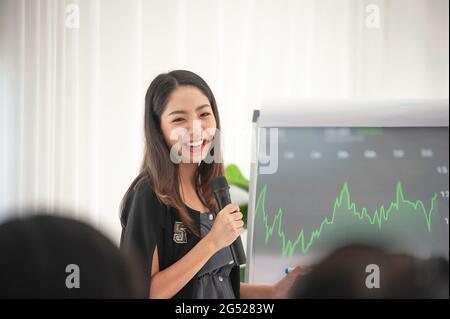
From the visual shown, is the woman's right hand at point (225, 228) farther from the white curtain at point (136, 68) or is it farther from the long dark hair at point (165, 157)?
the white curtain at point (136, 68)

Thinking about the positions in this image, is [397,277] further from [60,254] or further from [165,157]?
[60,254]

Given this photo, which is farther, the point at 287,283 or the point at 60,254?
the point at 287,283

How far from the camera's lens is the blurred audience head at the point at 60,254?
3.30 feet

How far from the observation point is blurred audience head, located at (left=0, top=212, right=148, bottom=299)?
1.01 m

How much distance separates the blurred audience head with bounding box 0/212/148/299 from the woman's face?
0.64 meters

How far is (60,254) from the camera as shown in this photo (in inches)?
42.0

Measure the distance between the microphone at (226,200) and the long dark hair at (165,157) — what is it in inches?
0.9

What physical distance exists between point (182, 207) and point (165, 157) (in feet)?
0.56

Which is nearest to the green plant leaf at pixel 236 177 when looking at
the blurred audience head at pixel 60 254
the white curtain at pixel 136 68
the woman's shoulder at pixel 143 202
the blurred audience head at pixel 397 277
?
the white curtain at pixel 136 68

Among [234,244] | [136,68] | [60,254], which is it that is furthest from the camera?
[136,68]

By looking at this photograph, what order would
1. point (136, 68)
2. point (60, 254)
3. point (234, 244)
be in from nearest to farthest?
point (60, 254) → point (234, 244) → point (136, 68)

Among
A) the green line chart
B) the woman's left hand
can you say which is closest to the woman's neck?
the green line chart

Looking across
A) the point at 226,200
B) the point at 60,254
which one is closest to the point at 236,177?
the point at 226,200

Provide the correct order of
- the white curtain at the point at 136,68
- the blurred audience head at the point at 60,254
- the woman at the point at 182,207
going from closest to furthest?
the blurred audience head at the point at 60,254, the woman at the point at 182,207, the white curtain at the point at 136,68
